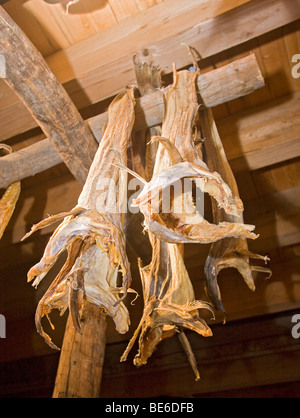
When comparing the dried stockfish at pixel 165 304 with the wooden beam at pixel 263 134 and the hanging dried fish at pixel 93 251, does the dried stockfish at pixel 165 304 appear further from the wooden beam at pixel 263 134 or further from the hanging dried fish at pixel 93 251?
the wooden beam at pixel 263 134

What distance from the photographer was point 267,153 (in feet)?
8.41

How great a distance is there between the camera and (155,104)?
1.81 m

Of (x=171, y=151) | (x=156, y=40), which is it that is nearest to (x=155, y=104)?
(x=156, y=40)

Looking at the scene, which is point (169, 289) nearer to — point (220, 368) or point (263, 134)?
point (263, 134)

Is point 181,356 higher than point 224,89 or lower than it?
lower

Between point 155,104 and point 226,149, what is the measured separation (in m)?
1.08

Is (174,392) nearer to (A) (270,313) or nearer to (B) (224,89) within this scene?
(A) (270,313)

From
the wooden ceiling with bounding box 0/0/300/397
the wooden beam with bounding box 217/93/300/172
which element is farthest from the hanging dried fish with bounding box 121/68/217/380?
the wooden beam with bounding box 217/93/300/172

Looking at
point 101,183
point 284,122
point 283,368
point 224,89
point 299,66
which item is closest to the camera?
point 101,183

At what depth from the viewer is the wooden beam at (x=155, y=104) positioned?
1630 mm

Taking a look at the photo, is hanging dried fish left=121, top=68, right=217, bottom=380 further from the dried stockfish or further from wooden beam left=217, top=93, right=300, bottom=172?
wooden beam left=217, top=93, right=300, bottom=172

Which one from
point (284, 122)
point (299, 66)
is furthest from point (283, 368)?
point (299, 66)

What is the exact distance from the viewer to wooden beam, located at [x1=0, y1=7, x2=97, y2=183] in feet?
4.89

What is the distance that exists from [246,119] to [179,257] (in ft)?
5.39
